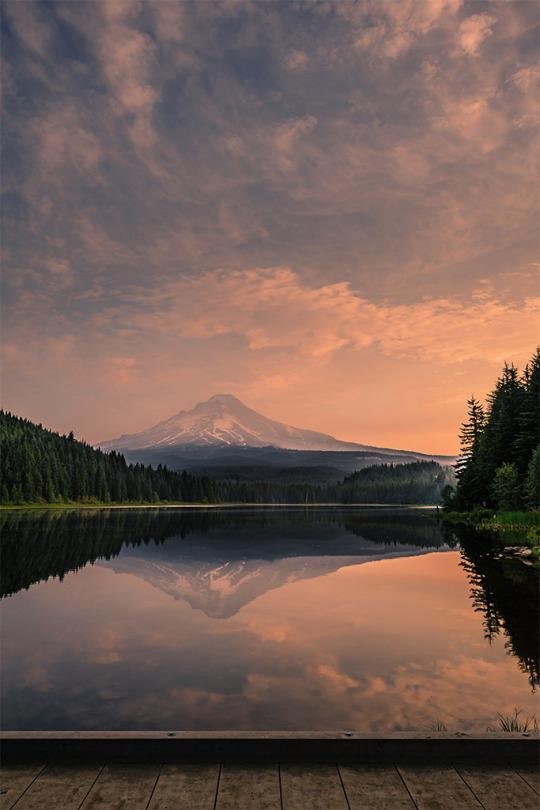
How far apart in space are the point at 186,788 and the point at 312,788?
4.91 feet

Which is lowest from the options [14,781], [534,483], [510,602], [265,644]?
[265,644]

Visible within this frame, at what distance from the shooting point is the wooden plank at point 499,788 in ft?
21.0

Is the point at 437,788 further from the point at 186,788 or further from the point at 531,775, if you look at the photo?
the point at 186,788

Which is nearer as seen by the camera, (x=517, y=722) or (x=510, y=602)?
(x=517, y=722)

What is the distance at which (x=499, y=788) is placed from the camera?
677cm

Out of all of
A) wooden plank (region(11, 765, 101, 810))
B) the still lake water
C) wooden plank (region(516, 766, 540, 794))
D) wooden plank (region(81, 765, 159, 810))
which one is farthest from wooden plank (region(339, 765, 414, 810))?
the still lake water

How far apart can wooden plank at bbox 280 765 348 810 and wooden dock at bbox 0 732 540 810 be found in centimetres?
1

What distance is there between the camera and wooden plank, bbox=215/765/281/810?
636 centimetres

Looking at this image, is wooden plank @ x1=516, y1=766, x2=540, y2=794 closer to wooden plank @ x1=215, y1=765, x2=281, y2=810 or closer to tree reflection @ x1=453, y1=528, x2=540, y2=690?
wooden plank @ x1=215, y1=765, x2=281, y2=810

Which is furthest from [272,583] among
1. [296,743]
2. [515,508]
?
[515,508]

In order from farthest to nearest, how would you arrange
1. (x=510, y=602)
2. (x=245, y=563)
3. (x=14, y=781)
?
(x=245, y=563) → (x=510, y=602) → (x=14, y=781)

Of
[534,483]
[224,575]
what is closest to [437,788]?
[224,575]

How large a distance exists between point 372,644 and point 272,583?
11965mm

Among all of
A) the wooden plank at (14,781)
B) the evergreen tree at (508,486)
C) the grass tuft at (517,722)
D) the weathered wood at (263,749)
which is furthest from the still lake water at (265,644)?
the evergreen tree at (508,486)
